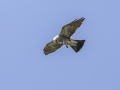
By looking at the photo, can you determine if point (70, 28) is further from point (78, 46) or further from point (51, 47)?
point (51, 47)

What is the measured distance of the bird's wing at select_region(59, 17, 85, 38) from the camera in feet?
88.4

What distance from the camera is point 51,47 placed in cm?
2872

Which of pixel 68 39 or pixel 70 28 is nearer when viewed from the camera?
pixel 70 28

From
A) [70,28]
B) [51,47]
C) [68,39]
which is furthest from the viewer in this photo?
[51,47]

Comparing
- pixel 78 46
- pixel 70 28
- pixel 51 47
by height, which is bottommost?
pixel 78 46

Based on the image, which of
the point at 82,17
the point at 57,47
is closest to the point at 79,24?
the point at 82,17

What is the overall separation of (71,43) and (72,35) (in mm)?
411

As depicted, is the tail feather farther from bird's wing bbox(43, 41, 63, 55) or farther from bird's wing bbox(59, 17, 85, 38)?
bird's wing bbox(43, 41, 63, 55)

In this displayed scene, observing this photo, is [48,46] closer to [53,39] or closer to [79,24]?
[53,39]

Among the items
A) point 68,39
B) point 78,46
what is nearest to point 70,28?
point 68,39

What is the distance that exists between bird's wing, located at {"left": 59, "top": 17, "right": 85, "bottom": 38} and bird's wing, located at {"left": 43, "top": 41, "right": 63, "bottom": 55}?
81 cm

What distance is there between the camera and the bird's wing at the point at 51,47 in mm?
28562

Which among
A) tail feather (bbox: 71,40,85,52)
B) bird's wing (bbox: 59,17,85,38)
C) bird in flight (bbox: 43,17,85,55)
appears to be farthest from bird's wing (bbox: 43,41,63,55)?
tail feather (bbox: 71,40,85,52)

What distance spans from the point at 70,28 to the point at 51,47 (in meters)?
1.81
